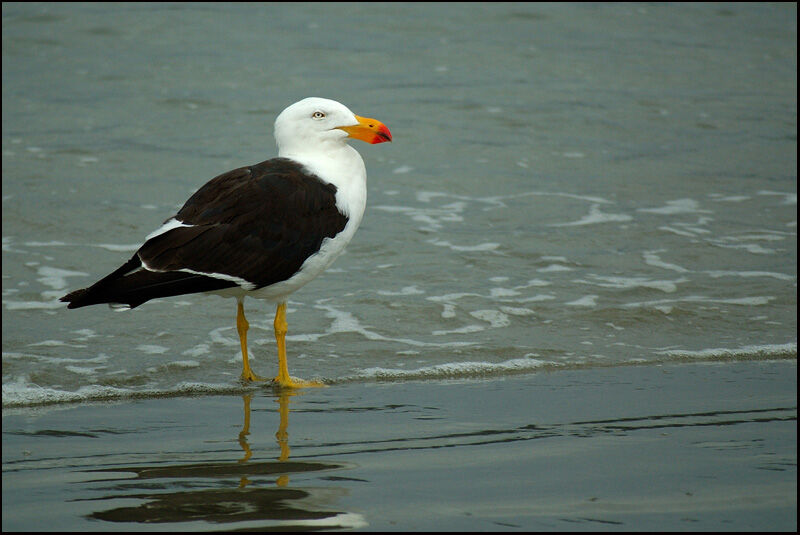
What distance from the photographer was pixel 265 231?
5.49m

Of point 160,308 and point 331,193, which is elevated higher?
point 331,193

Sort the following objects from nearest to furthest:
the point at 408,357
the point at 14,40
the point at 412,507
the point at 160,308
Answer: the point at 412,507, the point at 408,357, the point at 160,308, the point at 14,40

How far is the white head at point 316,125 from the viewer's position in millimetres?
5879

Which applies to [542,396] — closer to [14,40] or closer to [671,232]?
[671,232]

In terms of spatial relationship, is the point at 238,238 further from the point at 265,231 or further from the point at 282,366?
the point at 282,366

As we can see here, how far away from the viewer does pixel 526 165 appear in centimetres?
1093

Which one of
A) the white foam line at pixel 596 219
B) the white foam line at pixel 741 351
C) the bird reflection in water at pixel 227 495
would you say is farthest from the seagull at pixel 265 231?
the white foam line at pixel 596 219

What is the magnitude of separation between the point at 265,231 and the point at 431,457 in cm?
179

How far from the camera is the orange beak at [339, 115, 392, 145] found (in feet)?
19.5

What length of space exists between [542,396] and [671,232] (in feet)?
12.9

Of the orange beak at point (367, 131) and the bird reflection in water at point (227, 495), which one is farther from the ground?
the orange beak at point (367, 131)

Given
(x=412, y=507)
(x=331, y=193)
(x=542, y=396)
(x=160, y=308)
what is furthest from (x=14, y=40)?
(x=412, y=507)

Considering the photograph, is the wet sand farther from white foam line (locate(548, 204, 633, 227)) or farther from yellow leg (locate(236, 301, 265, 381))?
white foam line (locate(548, 204, 633, 227))

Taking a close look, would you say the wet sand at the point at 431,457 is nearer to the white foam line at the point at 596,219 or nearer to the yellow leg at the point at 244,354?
the yellow leg at the point at 244,354
